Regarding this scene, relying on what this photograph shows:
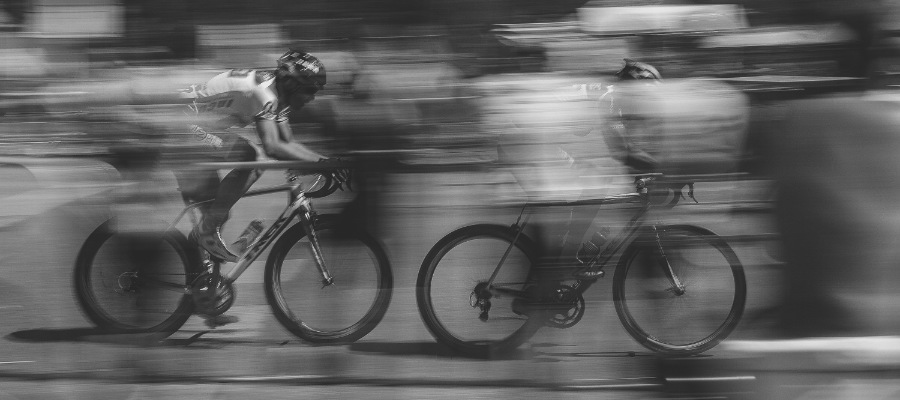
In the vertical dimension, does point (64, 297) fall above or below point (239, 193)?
below

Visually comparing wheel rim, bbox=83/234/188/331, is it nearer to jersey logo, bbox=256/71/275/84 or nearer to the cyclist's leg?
the cyclist's leg

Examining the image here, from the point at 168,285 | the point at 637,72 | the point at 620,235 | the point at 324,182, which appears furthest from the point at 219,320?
the point at 637,72

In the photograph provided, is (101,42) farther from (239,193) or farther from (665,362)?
(665,362)

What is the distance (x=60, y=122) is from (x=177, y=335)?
1.58 ft

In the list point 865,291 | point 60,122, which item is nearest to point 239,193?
point 60,122

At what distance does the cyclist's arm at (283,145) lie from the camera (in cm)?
193

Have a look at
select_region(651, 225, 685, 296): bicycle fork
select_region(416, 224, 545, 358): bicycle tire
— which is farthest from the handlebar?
select_region(651, 225, 685, 296): bicycle fork

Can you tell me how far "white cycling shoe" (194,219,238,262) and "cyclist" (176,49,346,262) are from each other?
0.12m

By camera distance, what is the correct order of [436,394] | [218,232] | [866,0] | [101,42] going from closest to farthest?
[866,0] → [101,42] → [436,394] → [218,232]

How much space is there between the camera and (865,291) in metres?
1.91

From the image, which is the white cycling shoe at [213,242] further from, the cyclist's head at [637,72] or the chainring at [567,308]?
the cyclist's head at [637,72]

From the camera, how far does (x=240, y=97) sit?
6.44 feet

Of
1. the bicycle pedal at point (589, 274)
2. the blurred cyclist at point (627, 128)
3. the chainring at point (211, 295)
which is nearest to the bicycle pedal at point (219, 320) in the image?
the chainring at point (211, 295)

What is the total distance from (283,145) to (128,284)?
571 mm
